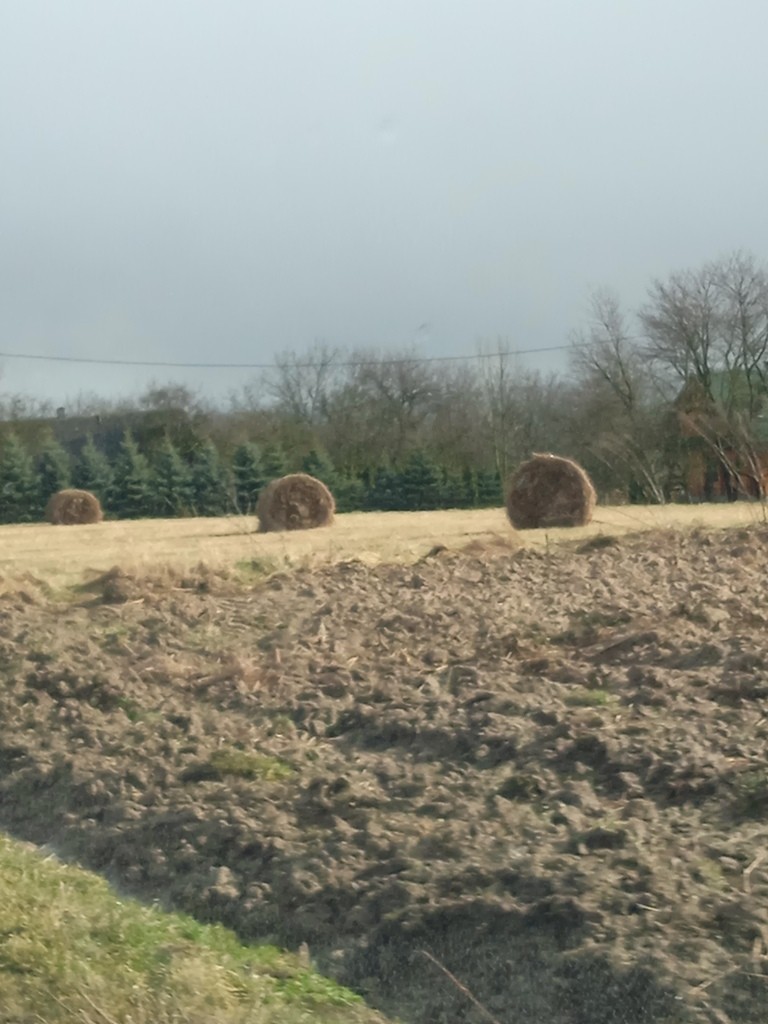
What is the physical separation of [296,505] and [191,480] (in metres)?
21.6

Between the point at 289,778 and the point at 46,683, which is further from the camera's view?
the point at 46,683

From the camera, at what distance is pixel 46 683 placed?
1086 centimetres

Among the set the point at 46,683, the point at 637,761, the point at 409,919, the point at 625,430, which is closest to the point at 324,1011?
the point at 409,919

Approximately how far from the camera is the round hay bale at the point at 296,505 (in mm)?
30469

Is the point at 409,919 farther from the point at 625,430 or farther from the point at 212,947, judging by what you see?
the point at 625,430

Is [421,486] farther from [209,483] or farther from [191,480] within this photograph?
[191,480]

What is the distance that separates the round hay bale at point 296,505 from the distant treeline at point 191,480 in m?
18.7

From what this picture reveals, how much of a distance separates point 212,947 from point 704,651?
13.6ft

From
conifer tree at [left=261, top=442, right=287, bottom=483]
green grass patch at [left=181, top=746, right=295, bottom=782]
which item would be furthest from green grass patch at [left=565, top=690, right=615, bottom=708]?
conifer tree at [left=261, top=442, right=287, bottom=483]

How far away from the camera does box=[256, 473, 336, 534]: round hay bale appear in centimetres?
3047

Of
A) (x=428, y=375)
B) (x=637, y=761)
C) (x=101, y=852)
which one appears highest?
(x=428, y=375)

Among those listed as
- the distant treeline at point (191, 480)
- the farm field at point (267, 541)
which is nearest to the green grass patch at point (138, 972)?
the farm field at point (267, 541)

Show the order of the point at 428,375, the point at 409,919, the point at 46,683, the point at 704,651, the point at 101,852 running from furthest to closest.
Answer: the point at 428,375
the point at 46,683
the point at 704,651
the point at 101,852
the point at 409,919

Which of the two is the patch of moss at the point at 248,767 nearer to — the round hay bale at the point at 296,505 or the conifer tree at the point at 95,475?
the round hay bale at the point at 296,505
